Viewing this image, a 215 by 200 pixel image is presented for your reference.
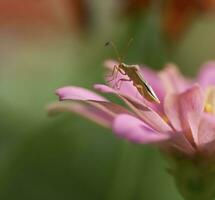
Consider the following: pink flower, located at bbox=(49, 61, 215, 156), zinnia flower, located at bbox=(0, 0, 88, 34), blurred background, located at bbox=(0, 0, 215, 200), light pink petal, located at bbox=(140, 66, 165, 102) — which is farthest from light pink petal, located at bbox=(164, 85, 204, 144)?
zinnia flower, located at bbox=(0, 0, 88, 34)

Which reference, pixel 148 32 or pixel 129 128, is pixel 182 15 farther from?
pixel 129 128

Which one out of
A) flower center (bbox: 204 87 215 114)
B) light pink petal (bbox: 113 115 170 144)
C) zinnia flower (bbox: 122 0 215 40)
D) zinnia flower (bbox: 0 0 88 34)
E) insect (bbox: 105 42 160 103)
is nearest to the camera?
light pink petal (bbox: 113 115 170 144)

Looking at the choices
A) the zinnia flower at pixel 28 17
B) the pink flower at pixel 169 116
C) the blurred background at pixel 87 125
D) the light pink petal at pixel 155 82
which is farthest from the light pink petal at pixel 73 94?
the zinnia flower at pixel 28 17

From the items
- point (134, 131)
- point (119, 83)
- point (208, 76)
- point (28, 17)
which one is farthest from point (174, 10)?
point (28, 17)

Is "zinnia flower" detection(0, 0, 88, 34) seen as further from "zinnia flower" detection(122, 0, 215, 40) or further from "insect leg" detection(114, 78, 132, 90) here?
"insect leg" detection(114, 78, 132, 90)

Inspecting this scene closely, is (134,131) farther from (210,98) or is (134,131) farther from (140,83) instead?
(210,98)

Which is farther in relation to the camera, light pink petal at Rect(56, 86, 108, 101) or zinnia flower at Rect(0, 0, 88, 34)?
zinnia flower at Rect(0, 0, 88, 34)

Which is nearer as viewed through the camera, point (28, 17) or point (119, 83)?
point (119, 83)
